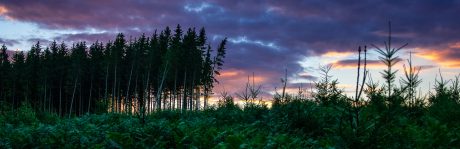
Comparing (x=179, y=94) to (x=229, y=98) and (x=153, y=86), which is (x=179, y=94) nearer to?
(x=153, y=86)

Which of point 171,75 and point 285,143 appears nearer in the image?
point 285,143

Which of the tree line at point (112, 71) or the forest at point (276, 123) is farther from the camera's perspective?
the tree line at point (112, 71)

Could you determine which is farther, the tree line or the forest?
the tree line

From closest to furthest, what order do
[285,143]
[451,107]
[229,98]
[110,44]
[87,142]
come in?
[285,143] → [87,142] → [451,107] → [229,98] → [110,44]

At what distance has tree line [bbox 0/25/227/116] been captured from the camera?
7744 centimetres

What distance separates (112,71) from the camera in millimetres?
83562

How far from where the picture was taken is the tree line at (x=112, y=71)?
77438mm

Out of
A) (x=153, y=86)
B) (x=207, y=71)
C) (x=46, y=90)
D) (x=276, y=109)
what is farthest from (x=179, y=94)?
(x=276, y=109)

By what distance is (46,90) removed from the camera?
89.6 meters

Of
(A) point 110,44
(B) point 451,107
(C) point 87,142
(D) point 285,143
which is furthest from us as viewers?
(A) point 110,44

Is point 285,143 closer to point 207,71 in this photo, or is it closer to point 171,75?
point 171,75

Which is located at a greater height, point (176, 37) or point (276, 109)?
point (176, 37)

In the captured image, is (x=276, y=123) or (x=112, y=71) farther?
(x=112, y=71)

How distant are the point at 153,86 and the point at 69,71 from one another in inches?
615
